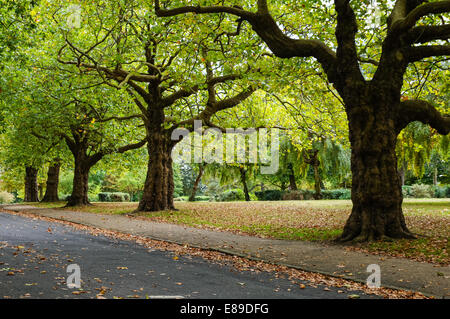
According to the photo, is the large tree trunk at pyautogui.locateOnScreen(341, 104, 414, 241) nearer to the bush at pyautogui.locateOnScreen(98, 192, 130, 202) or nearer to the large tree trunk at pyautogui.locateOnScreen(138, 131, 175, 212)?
the large tree trunk at pyautogui.locateOnScreen(138, 131, 175, 212)

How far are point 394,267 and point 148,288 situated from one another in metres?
4.98

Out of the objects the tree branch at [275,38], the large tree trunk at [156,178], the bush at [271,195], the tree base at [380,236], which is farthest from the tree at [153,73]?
the bush at [271,195]

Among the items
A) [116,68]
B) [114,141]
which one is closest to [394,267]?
[116,68]

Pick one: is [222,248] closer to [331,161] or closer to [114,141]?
[114,141]

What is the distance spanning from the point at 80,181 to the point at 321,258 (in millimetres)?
25691

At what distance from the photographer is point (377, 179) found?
1085cm

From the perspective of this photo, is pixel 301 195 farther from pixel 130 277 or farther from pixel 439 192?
pixel 130 277

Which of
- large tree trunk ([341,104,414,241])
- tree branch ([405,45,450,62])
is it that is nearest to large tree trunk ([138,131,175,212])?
large tree trunk ([341,104,414,241])

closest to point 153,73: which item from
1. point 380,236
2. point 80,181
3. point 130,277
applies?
point 80,181

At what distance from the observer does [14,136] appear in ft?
96.1

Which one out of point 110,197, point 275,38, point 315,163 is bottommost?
point 110,197

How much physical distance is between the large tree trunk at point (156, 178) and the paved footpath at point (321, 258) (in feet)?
25.1

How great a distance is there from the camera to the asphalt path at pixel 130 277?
5879 mm
